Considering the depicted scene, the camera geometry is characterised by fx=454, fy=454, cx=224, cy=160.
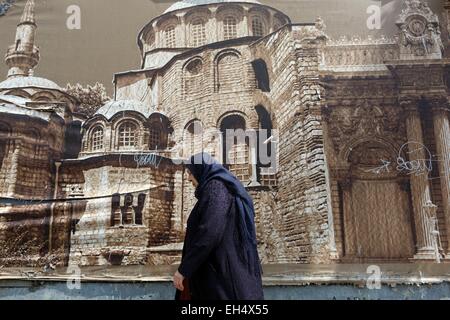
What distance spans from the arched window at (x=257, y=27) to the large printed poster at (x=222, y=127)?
0.05 ft

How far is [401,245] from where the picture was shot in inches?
162

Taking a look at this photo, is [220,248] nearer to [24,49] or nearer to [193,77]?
[193,77]

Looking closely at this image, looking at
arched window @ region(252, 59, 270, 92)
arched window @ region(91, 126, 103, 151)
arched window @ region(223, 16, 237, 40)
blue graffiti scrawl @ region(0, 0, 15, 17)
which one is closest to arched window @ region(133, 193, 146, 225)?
arched window @ region(91, 126, 103, 151)

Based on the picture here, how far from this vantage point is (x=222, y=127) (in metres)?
4.43

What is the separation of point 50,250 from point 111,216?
0.64 metres

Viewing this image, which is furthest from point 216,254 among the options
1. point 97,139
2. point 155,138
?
point 97,139

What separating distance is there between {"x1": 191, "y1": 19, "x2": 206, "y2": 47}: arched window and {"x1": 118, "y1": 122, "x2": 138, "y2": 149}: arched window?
1.08 meters

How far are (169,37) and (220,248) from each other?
2890 mm

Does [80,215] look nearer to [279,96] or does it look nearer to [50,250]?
[50,250]

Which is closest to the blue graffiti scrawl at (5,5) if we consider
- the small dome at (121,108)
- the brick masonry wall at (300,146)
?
the small dome at (121,108)

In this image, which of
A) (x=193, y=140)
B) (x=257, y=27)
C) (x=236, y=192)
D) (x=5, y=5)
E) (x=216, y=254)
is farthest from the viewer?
(x=5, y=5)
